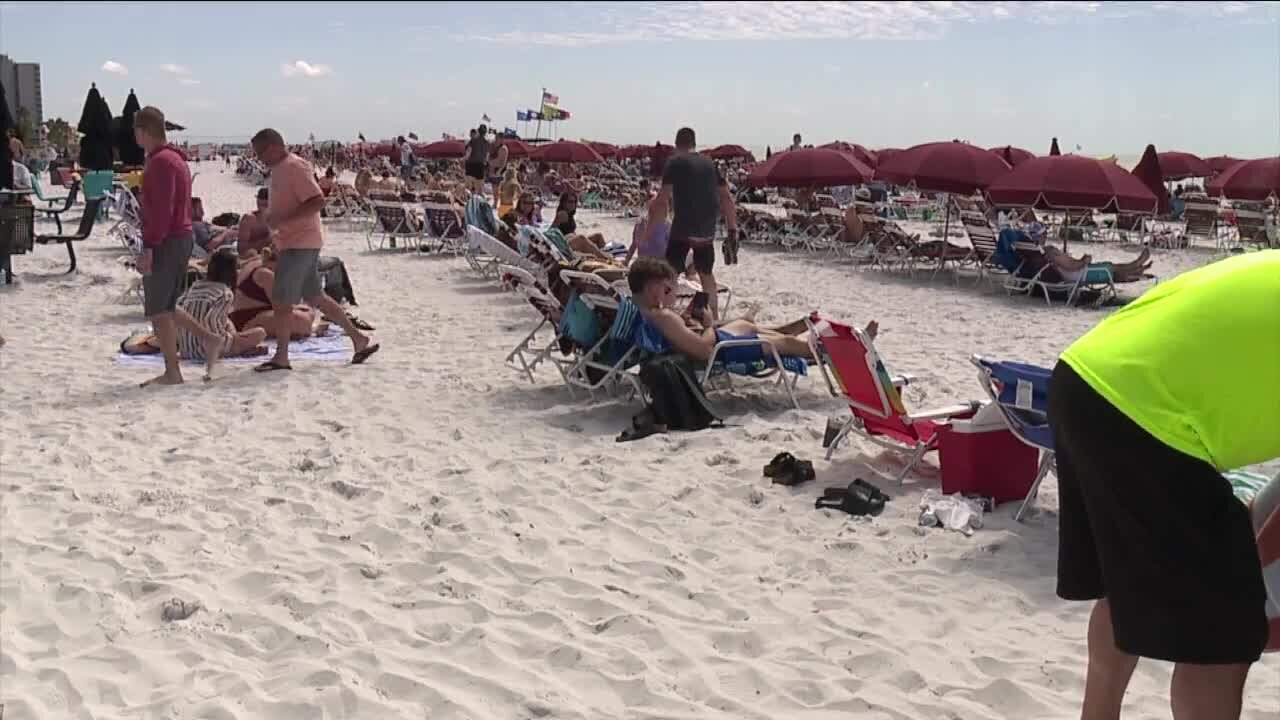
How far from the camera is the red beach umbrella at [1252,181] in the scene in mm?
17781

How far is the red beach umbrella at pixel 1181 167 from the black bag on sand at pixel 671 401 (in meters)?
22.7

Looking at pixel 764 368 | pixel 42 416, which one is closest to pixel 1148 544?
pixel 764 368

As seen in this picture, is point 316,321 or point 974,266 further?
point 974,266

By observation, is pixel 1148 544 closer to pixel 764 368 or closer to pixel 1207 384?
pixel 1207 384

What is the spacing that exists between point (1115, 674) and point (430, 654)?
1862 mm

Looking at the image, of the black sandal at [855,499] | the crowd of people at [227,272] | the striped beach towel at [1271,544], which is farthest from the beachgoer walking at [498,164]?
the striped beach towel at [1271,544]

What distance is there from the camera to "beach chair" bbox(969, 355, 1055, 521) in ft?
13.5

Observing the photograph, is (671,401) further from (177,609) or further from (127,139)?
(127,139)

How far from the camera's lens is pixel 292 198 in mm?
6871

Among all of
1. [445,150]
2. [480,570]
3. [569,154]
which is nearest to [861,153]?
[569,154]

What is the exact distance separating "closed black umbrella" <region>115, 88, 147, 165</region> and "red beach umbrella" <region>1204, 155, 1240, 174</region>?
2259 centimetres

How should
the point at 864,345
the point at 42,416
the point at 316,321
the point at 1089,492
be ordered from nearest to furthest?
1. the point at 1089,492
2. the point at 864,345
3. the point at 42,416
4. the point at 316,321

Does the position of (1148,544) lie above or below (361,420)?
above

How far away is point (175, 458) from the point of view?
5230 mm
